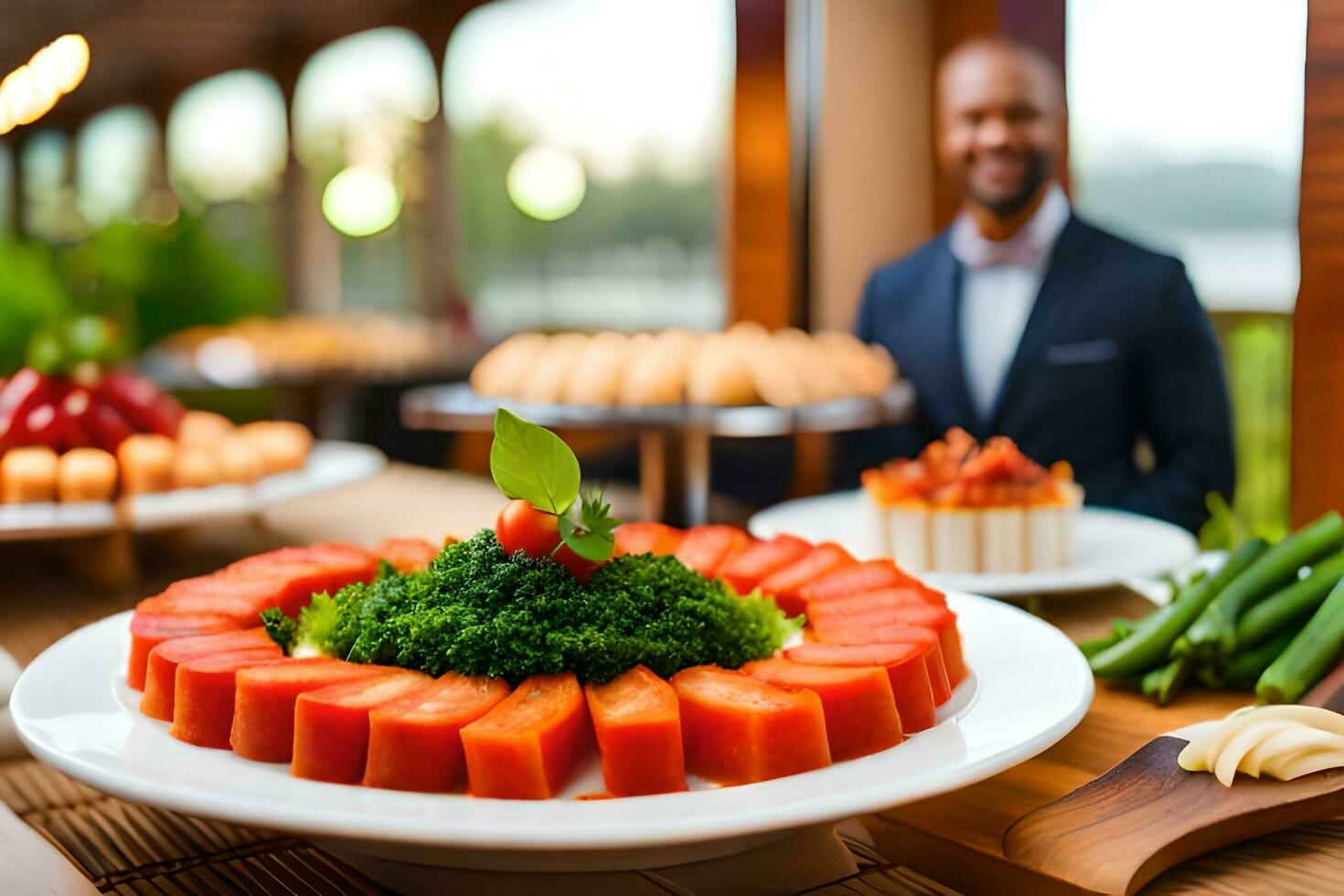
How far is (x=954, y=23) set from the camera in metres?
3.13

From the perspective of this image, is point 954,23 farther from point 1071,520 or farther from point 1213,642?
point 1213,642

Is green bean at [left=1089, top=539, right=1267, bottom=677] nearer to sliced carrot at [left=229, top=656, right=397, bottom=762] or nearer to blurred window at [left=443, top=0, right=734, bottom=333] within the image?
sliced carrot at [left=229, top=656, right=397, bottom=762]

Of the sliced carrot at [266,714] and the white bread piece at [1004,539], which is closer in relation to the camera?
the sliced carrot at [266,714]

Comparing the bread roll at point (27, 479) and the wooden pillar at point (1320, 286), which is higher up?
the wooden pillar at point (1320, 286)

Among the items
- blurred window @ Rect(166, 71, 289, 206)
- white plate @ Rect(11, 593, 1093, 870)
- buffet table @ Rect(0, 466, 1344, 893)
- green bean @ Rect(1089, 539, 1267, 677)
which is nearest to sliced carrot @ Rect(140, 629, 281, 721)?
white plate @ Rect(11, 593, 1093, 870)

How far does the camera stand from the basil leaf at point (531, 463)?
0.95 metres

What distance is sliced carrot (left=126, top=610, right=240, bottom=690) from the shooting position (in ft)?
3.34

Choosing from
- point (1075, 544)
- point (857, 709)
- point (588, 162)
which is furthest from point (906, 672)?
point (588, 162)

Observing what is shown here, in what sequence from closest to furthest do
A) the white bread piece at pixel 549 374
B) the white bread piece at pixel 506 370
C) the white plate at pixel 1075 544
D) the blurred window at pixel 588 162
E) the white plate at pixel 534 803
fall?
1. the white plate at pixel 534 803
2. the white plate at pixel 1075 544
3. the white bread piece at pixel 549 374
4. the white bread piece at pixel 506 370
5. the blurred window at pixel 588 162

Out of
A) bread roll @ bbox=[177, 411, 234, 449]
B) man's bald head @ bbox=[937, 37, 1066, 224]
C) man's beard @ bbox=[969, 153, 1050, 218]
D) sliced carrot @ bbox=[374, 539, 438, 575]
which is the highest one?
man's bald head @ bbox=[937, 37, 1066, 224]

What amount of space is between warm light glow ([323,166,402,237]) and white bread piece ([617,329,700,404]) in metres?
5.87

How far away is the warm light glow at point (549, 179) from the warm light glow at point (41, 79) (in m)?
4.81

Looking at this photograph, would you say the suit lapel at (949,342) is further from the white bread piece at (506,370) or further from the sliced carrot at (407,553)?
the sliced carrot at (407,553)

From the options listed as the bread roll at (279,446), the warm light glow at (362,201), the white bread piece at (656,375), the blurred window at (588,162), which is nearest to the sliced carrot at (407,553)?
the bread roll at (279,446)
